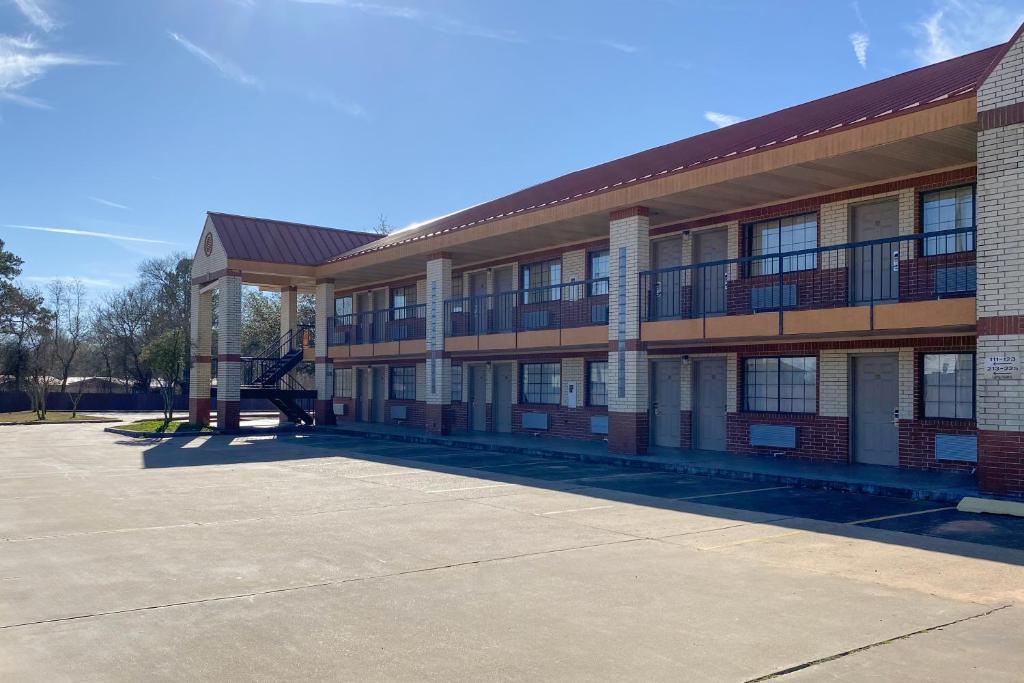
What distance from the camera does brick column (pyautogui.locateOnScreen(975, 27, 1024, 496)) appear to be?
498 inches

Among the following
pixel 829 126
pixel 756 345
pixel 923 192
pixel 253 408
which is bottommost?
pixel 253 408

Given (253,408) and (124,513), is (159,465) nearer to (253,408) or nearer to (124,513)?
(124,513)

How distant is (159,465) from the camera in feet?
63.4

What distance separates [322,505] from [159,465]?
8025mm

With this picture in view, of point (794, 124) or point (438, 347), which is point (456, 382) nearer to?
point (438, 347)

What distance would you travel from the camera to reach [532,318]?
25.5 meters

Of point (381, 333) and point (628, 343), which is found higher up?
point (381, 333)

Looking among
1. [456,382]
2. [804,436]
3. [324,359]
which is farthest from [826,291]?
[324,359]

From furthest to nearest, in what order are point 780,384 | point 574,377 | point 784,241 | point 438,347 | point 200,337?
point 200,337 < point 438,347 < point 574,377 < point 780,384 < point 784,241

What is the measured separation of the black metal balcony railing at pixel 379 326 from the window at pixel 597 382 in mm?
7031

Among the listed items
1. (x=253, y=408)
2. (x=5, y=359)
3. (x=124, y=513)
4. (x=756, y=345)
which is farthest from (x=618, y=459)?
(x=5, y=359)

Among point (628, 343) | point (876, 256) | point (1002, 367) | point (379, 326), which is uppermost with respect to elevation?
point (876, 256)

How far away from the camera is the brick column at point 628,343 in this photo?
1952 cm

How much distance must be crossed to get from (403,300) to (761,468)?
18974mm
